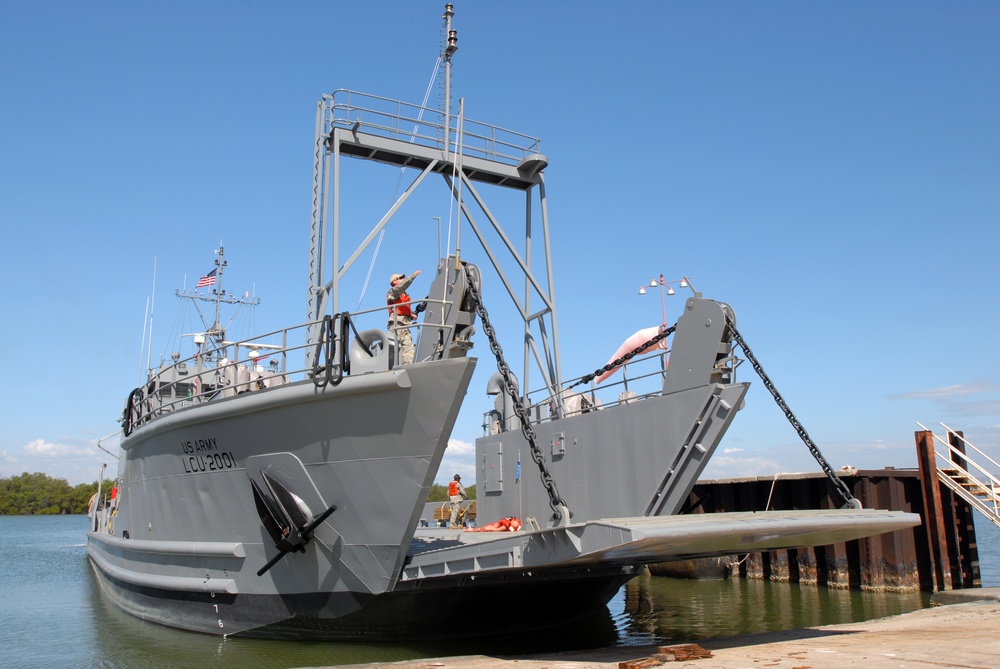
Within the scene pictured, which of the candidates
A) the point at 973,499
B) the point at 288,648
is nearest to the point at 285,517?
the point at 288,648

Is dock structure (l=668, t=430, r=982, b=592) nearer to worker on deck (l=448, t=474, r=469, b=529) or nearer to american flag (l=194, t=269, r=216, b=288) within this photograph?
worker on deck (l=448, t=474, r=469, b=529)

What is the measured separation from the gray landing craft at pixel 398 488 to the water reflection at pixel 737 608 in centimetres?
115

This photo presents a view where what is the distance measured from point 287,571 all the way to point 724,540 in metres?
5.09

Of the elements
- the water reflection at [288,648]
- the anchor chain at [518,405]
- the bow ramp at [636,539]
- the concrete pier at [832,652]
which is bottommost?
the water reflection at [288,648]

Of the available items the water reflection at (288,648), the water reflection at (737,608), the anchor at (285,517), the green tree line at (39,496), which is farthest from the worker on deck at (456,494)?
the green tree line at (39,496)

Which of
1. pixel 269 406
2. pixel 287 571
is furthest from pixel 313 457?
pixel 287 571

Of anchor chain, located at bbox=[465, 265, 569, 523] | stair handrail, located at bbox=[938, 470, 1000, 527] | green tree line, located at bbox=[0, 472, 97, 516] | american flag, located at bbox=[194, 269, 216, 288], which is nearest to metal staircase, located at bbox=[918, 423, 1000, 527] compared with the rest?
stair handrail, located at bbox=[938, 470, 1000, 527]

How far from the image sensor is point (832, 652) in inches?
274

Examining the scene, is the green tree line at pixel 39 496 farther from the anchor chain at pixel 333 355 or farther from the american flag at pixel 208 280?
the anchor chain at pixel 333 355

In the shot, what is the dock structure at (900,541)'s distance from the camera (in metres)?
13.5

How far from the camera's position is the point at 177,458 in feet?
34.9

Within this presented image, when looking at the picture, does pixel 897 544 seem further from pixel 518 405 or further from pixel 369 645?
pixel 369 645

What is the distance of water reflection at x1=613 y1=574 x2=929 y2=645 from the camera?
1084 cm

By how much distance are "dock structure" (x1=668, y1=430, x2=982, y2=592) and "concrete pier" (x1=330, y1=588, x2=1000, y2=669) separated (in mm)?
4277
